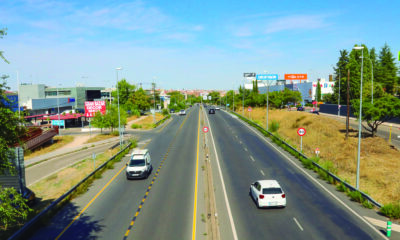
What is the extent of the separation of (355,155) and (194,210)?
71.2 ft

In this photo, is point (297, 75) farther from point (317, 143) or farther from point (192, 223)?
point (192, 223)

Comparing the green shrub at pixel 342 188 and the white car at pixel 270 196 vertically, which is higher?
the white car at pixel 270 196

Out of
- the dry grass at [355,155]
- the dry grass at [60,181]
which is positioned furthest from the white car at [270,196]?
the dry grass at [60,181]

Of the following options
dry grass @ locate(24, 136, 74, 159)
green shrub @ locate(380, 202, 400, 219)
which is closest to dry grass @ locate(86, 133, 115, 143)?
dry grass @ locate(24, 136, 74, 159)

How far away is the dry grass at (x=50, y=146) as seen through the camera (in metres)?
39.8

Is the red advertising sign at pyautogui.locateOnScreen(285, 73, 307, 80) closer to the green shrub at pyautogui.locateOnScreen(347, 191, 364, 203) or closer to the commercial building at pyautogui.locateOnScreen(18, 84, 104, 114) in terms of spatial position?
the commercial building at pyautogui.locateOnScreen(18, 84, 104, 114)

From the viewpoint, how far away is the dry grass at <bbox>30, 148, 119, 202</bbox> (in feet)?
72.6

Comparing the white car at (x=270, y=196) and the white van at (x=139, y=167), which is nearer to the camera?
the white car at (x=270, y=196)

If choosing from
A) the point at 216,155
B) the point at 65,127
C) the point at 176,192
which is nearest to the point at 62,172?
the point at 176,192

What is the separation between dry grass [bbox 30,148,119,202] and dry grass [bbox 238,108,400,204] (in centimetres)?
2280

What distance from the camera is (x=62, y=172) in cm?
2816

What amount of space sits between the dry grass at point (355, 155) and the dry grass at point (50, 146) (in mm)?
35540

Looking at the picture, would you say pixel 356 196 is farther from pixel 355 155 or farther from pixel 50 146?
pixel 50 146

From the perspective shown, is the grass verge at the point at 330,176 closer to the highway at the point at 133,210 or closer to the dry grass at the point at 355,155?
the dry grass at the point at 355,155
